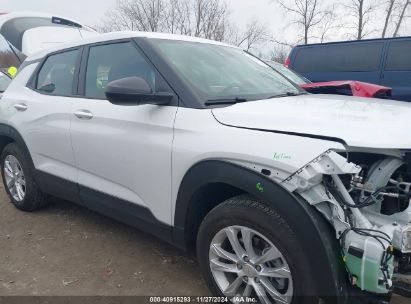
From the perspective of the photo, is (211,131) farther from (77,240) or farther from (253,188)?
(77,240)

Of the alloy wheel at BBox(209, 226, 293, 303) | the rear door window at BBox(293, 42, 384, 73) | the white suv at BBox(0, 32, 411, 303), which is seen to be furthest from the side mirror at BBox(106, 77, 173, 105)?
the rear door window at BBox(293, 42, 384, 73)

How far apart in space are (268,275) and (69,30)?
5.73m

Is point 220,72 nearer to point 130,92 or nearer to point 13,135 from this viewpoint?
point 130,92

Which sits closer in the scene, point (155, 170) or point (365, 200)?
point (365, 200)

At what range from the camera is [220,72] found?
3.07 meters

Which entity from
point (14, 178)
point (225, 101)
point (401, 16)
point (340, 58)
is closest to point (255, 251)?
point (225, 101)

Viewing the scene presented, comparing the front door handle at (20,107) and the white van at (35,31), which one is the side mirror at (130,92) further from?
the white van at (35,31)

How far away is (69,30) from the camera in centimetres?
663

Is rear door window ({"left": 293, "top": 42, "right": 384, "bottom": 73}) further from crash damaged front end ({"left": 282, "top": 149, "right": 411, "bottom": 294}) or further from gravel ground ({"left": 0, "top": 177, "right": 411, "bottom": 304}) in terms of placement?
crash damaged front end ({"left": 282, "top": 149, "right": 411, "bottom": 294})

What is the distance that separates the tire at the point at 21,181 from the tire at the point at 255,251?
2.42m

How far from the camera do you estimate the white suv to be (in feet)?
6.59

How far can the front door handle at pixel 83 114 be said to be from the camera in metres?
3.25

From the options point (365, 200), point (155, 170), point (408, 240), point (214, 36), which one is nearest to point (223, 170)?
point (155, 170)

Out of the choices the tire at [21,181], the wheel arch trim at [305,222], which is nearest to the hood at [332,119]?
the wheel arch trim at [305,222]
